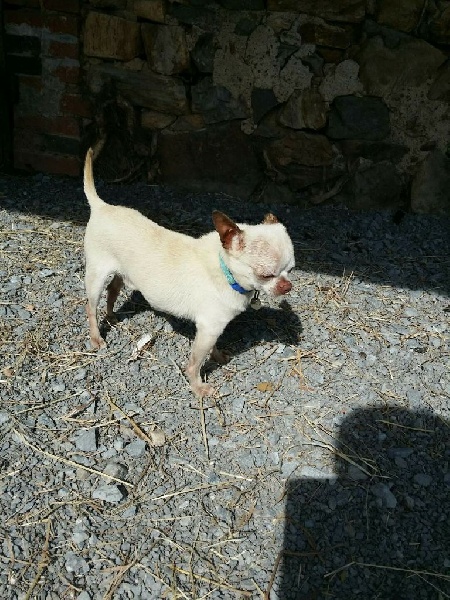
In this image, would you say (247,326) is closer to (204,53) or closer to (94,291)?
(94,291)

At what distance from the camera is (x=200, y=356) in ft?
9.95

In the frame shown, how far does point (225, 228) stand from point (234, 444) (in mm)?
1129

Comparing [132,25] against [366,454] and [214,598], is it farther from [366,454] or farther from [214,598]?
[214,598]

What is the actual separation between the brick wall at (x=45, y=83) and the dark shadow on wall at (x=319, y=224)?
264 mm

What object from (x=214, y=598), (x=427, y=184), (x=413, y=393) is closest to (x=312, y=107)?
(x=427, y=184)

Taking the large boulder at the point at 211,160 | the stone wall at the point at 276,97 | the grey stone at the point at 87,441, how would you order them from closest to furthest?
the grey stone at the point at 87,441
the stone wall at the point at 276,97
the large boulder at the point at 211,160

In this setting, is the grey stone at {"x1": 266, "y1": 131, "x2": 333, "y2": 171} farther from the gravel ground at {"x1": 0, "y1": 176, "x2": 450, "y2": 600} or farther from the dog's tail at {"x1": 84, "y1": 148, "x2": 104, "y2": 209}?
the dog's tail at {"x1": 84, "y1": 148, "x2": 104, "y2": 209}

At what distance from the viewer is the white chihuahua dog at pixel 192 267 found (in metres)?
2.67

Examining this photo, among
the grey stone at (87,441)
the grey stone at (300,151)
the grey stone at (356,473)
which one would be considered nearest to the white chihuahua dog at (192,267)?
the grey stone at (87,441)

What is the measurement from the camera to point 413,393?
322 centimetres

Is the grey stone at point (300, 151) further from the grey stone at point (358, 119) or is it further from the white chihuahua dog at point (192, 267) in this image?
the white chihuahua dog at point (192, 267)

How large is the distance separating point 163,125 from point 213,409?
116 inches

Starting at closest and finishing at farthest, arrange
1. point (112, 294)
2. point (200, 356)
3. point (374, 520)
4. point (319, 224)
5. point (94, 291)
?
point (374, 520) → point (200, 356) → point (94, 291) → point (112, 294) → point (319, 224)

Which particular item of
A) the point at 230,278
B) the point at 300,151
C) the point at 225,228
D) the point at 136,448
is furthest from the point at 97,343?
the point at 300,151
